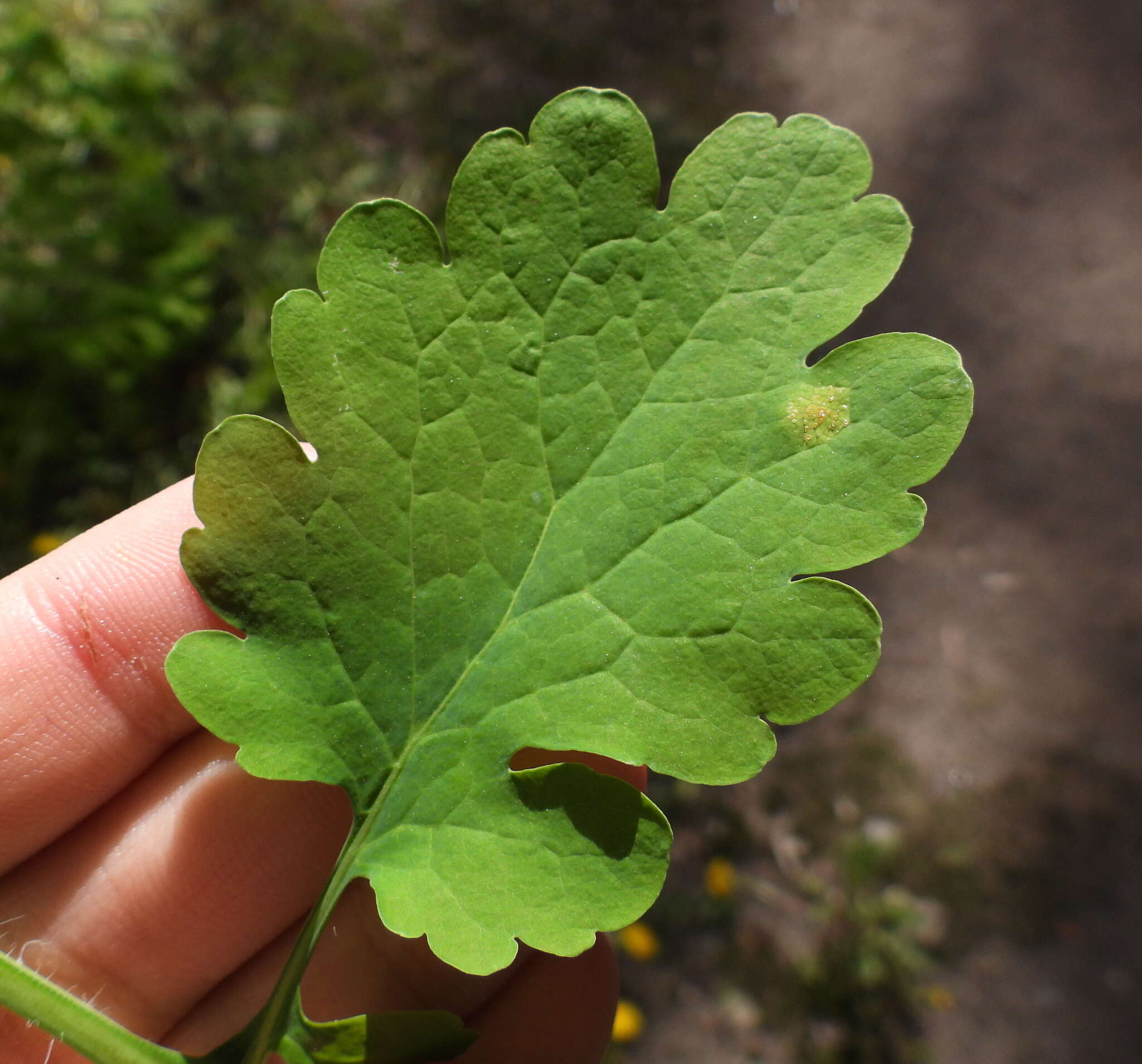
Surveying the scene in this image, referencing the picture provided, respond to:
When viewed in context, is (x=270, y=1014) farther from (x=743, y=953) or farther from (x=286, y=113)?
(x=286, y=113)

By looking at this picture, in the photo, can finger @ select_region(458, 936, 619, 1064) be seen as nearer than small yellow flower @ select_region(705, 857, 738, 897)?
Yes

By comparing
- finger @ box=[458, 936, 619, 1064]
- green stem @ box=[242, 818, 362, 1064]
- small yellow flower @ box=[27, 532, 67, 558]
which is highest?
small yellow flower @ box=[27, 532, 67, 558]

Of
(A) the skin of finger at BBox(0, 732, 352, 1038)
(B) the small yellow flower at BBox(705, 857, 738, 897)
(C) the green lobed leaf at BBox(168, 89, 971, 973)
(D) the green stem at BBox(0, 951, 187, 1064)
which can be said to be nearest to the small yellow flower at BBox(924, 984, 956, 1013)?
(B) the small yellow flower at BBox(705, 857, 738, 897)

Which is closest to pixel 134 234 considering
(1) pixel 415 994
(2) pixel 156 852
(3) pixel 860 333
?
(2) pixel 156 852

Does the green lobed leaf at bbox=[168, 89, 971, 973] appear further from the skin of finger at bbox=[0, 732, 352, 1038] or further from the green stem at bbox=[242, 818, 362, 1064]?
the skin of finger at bbox=[0, 732, 352, 1038]

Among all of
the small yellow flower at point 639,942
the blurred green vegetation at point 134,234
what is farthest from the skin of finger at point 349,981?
the blurred green vegetation at point 134,234

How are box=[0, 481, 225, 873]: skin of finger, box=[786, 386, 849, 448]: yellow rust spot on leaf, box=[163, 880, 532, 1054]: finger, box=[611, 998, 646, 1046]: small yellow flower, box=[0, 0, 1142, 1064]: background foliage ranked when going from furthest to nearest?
1. box=[611, 998, 646, 1046]: small yellow flower
2. box=[0, 0, 1142, 1064]: background foliage
3. box=[163, 880, 532, 1054]: finger
4. box=[0, 481, 225, 873]: skin of finger
5. box=[786, 386, 849, 448]: yellow rust spot on leaf

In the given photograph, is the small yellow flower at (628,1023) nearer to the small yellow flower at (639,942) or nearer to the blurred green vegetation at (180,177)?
the small yellow flower at (639,942)

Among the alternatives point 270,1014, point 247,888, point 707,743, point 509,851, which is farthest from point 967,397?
point 247,888
